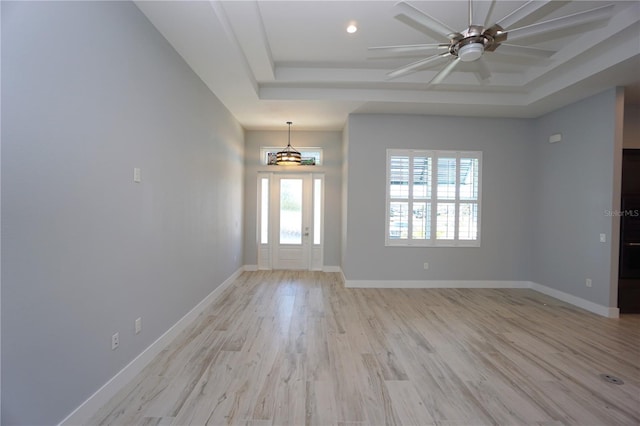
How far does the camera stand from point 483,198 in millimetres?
5074

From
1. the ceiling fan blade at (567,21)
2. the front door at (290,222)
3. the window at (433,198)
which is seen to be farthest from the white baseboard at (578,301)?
the front door at (290,222)

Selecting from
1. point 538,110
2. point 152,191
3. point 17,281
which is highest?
point 538,110

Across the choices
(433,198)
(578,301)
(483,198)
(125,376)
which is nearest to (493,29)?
(433,198)

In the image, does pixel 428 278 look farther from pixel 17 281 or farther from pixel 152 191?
pixel 17 281

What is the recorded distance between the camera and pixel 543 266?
191 inches

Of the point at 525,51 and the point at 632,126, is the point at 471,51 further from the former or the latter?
the point at 632,126

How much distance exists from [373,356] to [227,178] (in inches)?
146

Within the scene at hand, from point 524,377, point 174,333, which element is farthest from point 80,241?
point 524,377

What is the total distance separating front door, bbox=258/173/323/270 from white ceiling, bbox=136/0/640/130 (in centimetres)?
157

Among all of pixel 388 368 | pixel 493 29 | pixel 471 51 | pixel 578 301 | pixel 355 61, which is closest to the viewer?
pixel 493 29

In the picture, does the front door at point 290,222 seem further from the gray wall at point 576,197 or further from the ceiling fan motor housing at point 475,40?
the gray wall at point 576,197

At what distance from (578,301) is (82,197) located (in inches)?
244

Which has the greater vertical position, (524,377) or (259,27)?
(259,27)

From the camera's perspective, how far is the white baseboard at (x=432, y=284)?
16.3ft
